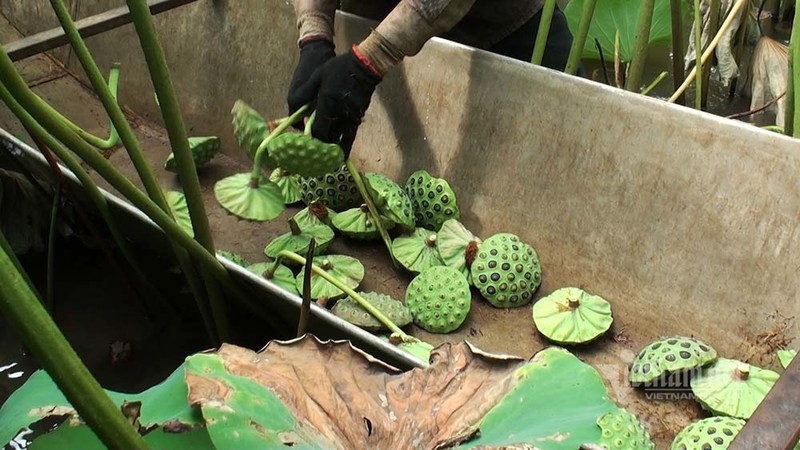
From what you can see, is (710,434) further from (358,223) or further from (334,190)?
(334,190)

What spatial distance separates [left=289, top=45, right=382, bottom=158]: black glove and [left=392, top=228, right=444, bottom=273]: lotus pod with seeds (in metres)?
0.26

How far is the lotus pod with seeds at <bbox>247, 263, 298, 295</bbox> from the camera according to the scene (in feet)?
4.62

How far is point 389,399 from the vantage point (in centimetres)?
76

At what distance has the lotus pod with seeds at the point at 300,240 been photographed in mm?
1520

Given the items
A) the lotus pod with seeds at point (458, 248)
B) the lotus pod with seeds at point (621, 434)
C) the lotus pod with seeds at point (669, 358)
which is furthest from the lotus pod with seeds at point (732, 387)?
the lotus pod with seeds at point (458, 248)

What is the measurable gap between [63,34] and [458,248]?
3.14ft

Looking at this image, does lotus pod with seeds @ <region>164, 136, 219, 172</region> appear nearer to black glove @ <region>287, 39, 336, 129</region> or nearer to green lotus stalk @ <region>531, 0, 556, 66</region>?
black glove @ <region>287, 39, 336, 129</region>

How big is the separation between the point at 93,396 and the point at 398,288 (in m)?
1.17

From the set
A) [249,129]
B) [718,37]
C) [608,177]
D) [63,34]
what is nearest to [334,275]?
[249,129]

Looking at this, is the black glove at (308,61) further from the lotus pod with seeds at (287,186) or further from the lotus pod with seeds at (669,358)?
the lotus pod with seeds at (669,358)

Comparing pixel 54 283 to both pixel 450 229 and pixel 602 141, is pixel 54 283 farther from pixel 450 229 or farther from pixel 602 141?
pixel 602 141

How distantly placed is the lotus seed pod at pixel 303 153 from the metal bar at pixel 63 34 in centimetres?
65

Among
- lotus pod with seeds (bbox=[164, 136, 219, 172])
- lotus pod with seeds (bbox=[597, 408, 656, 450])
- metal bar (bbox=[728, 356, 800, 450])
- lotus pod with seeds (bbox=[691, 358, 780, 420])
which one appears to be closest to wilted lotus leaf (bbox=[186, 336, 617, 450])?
metal bar (bbox=[728, 356, 800, 450])

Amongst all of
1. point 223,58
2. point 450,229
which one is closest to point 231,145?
point 223,58
